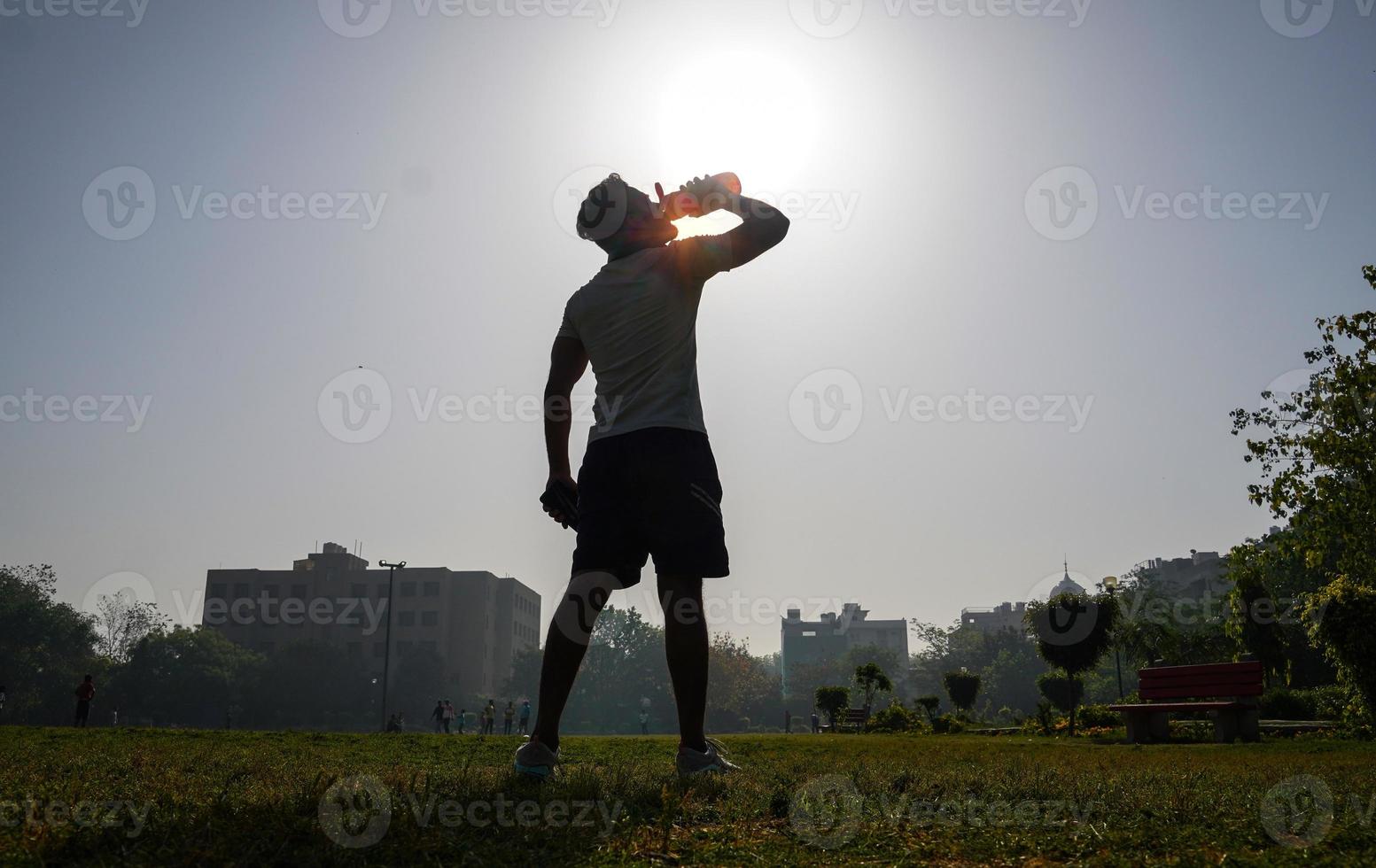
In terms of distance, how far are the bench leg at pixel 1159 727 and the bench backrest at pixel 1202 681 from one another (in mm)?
302

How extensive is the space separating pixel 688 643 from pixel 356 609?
11795cm

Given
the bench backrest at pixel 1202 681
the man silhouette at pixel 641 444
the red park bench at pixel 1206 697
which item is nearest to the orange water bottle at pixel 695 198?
the man silhouette at pixel 641 444

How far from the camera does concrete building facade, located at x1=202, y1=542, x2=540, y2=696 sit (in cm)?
10962

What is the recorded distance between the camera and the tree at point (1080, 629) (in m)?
20.6

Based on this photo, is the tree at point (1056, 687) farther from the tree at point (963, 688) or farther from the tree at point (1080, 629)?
the tree at point (1080, 629)

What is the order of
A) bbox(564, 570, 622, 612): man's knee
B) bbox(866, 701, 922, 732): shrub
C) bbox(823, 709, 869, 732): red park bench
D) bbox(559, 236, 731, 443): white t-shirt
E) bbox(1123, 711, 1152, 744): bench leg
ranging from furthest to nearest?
bbox(823, 709, 869, 732): red park bench
bbox(866, 701, 922, 732): shrub
bbox(1123, 711, 1152, 744): bench leg
bbox(559, 236, 731, 443): white t-shirt
bbox(564, 570, 622, 612): man's knee

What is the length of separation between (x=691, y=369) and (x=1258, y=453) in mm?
18293

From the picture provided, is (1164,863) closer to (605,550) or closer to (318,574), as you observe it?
(605,550)

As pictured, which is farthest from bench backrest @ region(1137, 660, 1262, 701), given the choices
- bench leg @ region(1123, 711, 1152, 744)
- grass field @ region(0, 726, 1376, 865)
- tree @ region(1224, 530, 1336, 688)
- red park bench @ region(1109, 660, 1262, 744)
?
grass field @ region(0, 726, 1376, 865)

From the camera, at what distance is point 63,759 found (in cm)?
392

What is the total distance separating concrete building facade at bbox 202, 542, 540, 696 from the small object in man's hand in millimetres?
108969

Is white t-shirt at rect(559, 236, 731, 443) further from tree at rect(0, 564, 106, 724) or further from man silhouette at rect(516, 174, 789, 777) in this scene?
tree at rect(0, 564, 106, 724)

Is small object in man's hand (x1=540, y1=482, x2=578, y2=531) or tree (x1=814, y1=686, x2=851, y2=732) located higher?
small object in man's hand (x1=540, y1=482, x2=578, y2=531)

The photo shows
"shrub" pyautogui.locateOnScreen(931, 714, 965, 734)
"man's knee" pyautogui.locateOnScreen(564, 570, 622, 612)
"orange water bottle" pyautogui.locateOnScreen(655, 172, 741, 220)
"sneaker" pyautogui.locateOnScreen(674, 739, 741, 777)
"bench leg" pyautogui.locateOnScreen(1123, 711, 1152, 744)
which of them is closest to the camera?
"sneaker" pyautogui.locateOnScreen(674, 739, 741, 777)
